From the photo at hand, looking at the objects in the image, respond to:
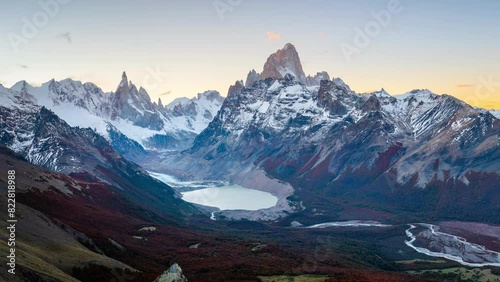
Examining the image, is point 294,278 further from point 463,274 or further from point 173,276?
point 463,274

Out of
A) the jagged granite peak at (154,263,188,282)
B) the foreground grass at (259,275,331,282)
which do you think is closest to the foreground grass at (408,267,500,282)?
the foreground grass at (259,275,331,282)

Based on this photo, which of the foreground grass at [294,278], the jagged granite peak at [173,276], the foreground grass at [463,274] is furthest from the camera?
the foreground grass at [463,274]

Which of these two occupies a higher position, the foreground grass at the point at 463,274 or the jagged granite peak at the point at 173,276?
the jagged granite peak at the point at 173,276

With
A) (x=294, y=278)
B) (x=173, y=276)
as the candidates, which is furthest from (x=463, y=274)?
(x=173, y=276)

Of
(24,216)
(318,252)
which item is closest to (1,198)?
(24,216)

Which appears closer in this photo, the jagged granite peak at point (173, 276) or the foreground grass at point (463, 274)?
the jagged granite peak at point (173, 276)

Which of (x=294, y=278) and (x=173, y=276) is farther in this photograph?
(x=294, y=278)

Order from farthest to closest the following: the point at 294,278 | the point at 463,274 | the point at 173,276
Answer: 1. the point at 463,274
2. the point at 294,278
3. the point at 173,276

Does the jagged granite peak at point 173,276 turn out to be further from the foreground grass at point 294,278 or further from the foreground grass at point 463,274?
the foreground grass at point 463,274

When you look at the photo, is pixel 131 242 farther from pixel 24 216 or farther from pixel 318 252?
pixel 318 252

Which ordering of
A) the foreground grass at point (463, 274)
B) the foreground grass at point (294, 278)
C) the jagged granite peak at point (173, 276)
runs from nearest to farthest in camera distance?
1. the jagged granite peak at point (173, 276)
2. the foreground grass at point (294, 278)
3. the foreground grass at point (463, 274)

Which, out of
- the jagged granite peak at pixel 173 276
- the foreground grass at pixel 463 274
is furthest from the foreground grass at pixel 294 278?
the foreground grass at pixel 463 274

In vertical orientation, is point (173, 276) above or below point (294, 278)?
above
